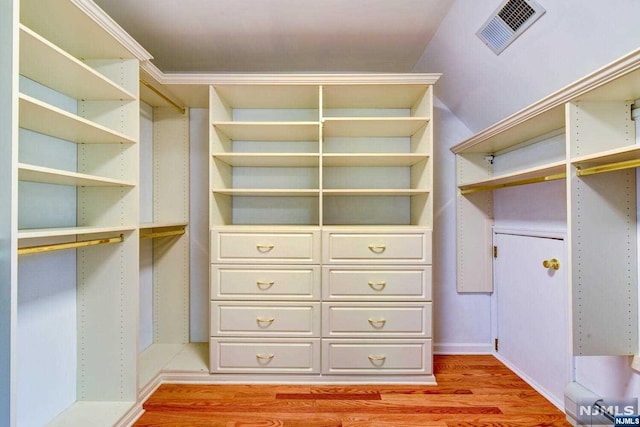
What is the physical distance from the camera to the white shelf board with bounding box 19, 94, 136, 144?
1.20 meters

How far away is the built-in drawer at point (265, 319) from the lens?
2.10 metres

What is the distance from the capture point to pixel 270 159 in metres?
2.29

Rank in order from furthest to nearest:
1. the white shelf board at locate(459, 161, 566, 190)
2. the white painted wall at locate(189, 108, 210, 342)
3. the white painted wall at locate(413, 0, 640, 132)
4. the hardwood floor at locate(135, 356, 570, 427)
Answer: the white painted wall at locate(189, 108, 210, 342), the hardwood floor at locate(135, 356, 570, 427), the white shelf board at locate(459, 161, 566, 190), the white painted wall at locate(413, 0, 640, 132)

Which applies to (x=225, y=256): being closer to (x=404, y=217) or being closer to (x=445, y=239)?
(x=404, y=217)

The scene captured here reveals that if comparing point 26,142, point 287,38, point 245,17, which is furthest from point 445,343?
point 26,142

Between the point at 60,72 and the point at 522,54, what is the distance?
2.23 m

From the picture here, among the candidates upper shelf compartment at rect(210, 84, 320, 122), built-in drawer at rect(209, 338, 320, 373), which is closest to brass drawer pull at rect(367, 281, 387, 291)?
built-in drawer at rect(209, 338, 320, 373)

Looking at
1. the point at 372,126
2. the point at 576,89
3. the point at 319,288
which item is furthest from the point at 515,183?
the point at 319,288

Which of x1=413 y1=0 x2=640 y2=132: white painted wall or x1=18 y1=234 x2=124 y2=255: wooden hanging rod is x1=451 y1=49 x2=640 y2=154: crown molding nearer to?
x1=413 y1=0 x2=640 y2=132: white painted wall

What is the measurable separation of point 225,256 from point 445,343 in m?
1.88

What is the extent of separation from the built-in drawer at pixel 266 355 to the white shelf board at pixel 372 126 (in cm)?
144

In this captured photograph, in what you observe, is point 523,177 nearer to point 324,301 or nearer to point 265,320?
point 324,301

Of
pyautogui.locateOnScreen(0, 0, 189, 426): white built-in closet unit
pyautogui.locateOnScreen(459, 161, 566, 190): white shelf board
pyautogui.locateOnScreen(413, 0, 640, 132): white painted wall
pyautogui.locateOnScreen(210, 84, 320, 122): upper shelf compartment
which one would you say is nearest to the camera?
pyautogui.locateOnScreen(413, 0, 640, 132): white painted wall

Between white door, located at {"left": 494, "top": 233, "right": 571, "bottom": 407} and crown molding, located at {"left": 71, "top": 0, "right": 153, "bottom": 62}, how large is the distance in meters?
2.57
